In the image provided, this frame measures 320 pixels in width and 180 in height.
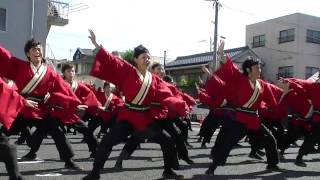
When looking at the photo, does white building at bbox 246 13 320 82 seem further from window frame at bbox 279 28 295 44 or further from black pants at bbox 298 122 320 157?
black pants at bbox 298 122 320 157

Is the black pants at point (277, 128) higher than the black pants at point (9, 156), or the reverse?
the black pants at point (9, 156)

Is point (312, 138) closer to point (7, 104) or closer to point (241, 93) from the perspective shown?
point (241, 93)

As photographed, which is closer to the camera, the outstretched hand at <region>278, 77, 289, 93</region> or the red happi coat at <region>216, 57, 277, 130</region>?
the red happi coat at <region>216, 57, 277, 130</region>

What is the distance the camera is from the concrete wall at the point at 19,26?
21.1 meters

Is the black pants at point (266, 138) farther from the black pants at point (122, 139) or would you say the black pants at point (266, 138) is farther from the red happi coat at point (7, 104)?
the red happi coat at point (7, 104)

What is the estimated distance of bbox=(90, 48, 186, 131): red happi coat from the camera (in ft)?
19.3

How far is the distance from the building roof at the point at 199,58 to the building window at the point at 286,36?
262 cm

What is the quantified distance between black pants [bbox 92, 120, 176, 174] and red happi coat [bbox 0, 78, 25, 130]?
4.14 feet

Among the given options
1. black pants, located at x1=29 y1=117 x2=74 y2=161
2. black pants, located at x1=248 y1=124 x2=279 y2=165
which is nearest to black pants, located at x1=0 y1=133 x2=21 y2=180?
black pants, located at x1=29 y1=117 x2=74 y2=161

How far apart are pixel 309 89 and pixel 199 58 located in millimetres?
30871

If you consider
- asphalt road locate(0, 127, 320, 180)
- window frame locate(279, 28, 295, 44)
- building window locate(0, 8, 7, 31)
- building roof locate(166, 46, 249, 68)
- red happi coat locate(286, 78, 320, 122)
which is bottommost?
asphalt road locate(0, 127, 320, 180)

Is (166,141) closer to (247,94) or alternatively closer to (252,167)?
(247,94)

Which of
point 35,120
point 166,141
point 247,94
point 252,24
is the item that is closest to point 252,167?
point 247,94

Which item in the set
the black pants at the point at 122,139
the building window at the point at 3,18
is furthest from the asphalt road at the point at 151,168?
the building window at the point at 3,18
